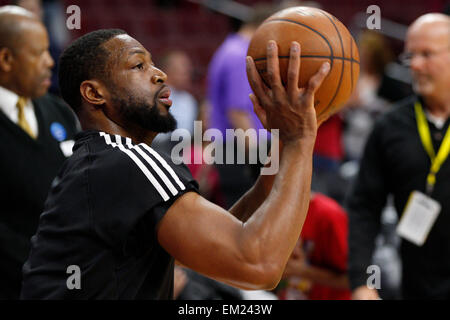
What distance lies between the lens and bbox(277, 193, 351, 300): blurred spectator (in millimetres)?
3367

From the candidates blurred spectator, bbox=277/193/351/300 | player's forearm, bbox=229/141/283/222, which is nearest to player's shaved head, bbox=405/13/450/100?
blurred spectator, bbox=277/193/351/300

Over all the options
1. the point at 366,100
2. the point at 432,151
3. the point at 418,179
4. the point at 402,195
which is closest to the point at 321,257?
the point at 402,195

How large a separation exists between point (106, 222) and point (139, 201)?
12cm

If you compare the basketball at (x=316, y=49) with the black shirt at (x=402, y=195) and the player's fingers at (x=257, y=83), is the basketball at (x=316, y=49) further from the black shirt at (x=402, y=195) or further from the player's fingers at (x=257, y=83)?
the black shirt at (x=402, y=195)

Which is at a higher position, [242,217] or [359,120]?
[242,217]

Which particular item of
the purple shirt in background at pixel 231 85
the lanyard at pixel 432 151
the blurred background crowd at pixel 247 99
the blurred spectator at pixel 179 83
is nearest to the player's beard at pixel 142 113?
the blurred background crowd at pixel 247 99

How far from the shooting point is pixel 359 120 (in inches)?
225

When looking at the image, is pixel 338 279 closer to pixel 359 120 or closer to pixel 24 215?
pixel 24 215

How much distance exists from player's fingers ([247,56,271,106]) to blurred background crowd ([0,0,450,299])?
4.25ft

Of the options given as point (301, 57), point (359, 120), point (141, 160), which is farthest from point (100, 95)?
point (359, 120)

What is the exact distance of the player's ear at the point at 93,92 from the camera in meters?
1.92

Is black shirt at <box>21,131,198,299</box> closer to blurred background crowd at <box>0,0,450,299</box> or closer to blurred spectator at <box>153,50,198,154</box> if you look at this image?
blurred background crowd at <box>0,0,450,299</box>

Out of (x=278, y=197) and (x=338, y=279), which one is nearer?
(x=278, y=197)

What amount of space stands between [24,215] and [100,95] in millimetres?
1234
